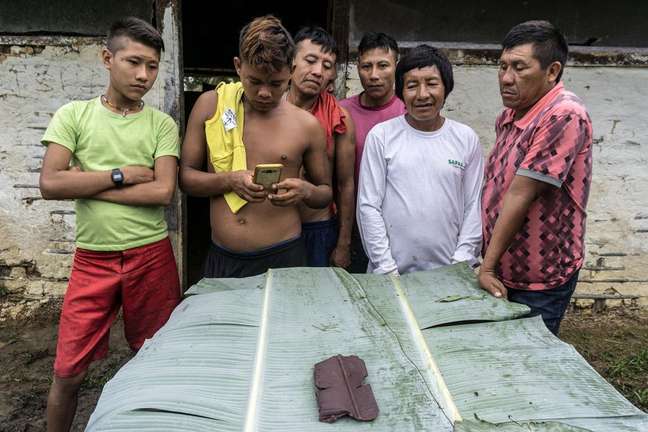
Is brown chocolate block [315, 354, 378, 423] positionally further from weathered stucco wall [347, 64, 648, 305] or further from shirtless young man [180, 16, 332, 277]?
weathered stucco wall [347, 64, 648, 305]

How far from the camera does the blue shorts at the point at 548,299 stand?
224cm

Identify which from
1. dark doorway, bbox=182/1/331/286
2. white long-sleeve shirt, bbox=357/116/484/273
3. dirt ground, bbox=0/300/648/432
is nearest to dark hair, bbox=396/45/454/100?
white long-sleeve shirt, bbox=357/116/484/273

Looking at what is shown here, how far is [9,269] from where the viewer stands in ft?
13.3

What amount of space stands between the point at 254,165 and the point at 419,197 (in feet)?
2.45

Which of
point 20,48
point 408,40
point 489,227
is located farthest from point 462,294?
point 20,48

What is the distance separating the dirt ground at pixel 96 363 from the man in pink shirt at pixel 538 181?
5.69 feet

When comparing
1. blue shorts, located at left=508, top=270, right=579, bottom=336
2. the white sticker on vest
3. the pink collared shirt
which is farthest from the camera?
the white sticker on vest

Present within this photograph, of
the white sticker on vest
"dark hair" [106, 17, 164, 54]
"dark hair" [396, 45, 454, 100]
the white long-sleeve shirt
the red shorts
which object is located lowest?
the red shorts

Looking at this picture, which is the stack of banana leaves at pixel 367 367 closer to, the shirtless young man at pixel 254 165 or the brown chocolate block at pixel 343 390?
the brown chocolate block at pixel 343 390

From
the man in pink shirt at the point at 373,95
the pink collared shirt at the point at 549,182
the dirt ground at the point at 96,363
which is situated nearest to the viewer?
the pink collared shirt at the point at 549,182

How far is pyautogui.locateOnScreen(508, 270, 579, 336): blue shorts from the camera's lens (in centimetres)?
224

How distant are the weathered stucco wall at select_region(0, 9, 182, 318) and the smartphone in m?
1.80

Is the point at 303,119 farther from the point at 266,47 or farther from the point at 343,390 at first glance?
the point at 343,390

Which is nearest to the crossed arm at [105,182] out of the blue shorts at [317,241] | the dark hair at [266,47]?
the dark hair at [266,47]
